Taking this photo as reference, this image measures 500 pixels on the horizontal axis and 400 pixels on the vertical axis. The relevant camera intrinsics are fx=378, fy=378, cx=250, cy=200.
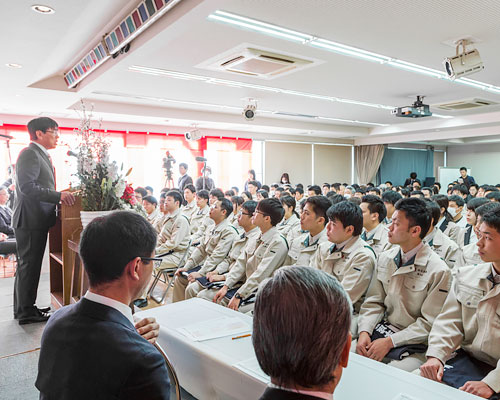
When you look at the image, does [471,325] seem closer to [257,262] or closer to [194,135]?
[257,262]

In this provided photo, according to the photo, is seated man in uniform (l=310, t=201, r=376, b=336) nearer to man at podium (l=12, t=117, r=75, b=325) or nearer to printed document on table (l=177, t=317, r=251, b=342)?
printed document on table (l=177, t=317, r=251, b=342)

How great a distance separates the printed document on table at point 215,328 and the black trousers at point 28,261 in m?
1.94

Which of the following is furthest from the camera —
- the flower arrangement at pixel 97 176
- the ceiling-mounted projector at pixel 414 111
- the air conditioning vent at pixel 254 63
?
the ceiling-mounted projector at pixel 414 111

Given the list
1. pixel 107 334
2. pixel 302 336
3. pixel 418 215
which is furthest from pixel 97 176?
pixel 302 336

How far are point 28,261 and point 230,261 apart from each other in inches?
65.8

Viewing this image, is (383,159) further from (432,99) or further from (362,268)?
(362,268)

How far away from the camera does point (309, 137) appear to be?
1232 cm

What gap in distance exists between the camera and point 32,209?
294 cm

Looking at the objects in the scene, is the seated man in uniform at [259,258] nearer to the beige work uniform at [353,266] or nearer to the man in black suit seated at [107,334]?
the beige work uniform at [353,266]

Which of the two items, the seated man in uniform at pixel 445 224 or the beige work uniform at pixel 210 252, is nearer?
the beige work uniform at pixel 210 252

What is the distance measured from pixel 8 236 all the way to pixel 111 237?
5105 millimetres

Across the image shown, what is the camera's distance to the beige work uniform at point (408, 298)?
1890 millimetres

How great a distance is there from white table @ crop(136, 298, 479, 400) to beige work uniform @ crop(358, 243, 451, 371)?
61 centimetres

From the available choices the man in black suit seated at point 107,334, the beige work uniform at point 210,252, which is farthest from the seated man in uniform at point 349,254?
the man in black suit seated at point 107,334
